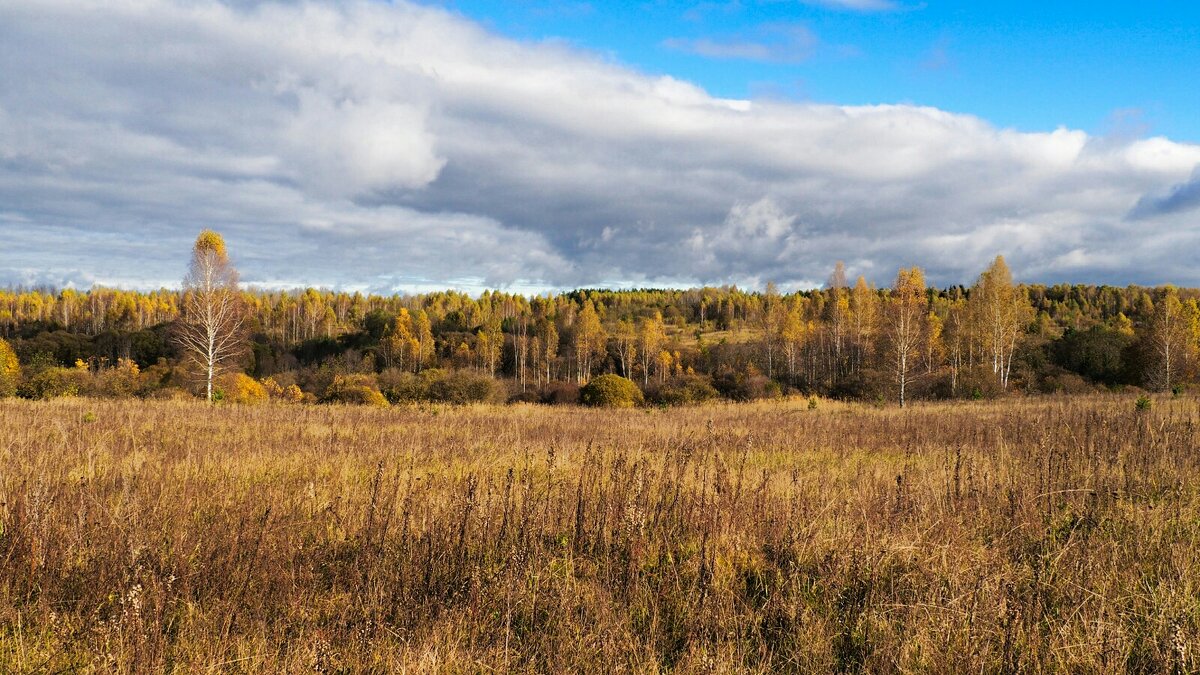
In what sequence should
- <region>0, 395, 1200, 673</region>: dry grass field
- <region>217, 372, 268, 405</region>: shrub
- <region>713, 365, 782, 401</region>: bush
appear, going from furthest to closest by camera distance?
<region>713, 365, 782, 401</region>: bush, <region>217, 372, 268, 405</region>: shrub, <region>0, 395, 1200, 673</region>: dry grass field

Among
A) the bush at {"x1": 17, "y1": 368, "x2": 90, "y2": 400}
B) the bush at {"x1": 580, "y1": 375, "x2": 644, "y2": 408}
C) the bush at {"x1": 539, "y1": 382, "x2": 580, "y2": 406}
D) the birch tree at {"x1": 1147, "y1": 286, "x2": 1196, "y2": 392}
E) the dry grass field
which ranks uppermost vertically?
the birch tree at {"x1": 1147, "y1": 286, "x2": 1196, "y2": 392}

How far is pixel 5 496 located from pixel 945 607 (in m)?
6.63

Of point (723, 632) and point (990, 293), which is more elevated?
point (990, 293)

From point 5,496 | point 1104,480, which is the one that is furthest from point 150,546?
point 1104,480

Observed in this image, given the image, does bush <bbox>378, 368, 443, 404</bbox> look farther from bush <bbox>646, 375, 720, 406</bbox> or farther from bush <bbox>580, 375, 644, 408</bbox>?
bush <bbox>646, 375, 720, 406</bbox>

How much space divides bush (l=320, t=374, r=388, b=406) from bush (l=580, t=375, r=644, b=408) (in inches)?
419

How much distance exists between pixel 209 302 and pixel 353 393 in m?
7.28

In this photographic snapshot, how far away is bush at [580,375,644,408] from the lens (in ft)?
104

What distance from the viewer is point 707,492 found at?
595cm

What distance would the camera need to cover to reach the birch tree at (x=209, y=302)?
26.1 m

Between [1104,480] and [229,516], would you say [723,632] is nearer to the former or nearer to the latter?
[229,516]

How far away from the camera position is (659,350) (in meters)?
73.2

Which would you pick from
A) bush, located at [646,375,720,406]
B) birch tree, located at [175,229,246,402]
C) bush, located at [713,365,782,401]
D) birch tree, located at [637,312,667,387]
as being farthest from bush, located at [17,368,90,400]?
birch tree, located at [637,312,667,387]

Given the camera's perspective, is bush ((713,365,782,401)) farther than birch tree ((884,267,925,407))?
Yes
